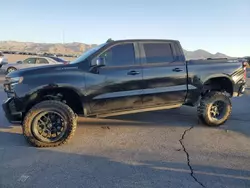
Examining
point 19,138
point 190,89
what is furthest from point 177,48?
point 19,138

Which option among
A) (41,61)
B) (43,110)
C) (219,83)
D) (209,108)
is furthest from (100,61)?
(41,61)

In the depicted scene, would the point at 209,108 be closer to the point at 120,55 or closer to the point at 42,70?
the point at 120,55

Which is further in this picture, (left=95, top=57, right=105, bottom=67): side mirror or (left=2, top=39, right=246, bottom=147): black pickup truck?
(left=95, top=57, right=105, bottom=67): side mirror

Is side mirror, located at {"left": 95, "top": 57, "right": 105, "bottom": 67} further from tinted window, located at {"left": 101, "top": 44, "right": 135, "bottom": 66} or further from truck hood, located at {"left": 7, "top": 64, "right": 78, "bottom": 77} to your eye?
truck hood, located at {"left": 7, "top": 64, "right": 78, "bottom": 77}

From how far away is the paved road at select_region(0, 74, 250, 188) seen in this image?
3.62m

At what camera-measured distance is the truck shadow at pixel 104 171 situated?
3.55 metres

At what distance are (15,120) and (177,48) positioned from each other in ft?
12.4

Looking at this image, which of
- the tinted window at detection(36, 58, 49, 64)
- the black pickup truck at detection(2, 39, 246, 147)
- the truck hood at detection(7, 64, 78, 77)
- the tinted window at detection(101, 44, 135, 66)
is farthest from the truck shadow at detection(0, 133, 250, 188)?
the tinted window at detection(36, 58, 49, 64)

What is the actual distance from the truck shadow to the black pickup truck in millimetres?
677

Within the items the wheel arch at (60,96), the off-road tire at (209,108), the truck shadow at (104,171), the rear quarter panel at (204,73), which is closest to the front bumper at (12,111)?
the wheel arch at (60,96)

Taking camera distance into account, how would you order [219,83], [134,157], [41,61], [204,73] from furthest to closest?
[41,61], [219,83], [204,73], [134,157]

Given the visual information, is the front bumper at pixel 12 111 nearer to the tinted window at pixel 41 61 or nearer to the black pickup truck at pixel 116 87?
the black pickup truck at pixel 116 87

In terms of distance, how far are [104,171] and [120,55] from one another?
2567 mm

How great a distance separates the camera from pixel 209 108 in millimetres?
6172
